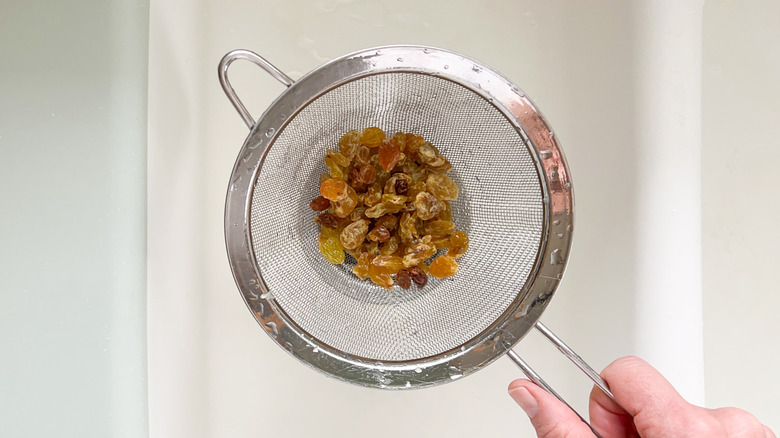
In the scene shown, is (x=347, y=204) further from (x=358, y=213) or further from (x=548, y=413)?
(x=548, y=413)

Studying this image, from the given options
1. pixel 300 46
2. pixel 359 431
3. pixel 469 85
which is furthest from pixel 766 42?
pixel 359 431

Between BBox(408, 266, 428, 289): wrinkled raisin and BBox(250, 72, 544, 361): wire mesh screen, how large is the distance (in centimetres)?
3

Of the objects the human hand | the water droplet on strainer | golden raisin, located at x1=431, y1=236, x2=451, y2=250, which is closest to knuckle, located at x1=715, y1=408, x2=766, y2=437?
the human hand

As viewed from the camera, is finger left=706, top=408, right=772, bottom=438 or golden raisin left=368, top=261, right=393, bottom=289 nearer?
finger left=706, top=408, right=772, bottom=438

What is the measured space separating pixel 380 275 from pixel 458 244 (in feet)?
0.34

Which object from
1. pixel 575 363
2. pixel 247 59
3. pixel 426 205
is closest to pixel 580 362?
pixel 575 363

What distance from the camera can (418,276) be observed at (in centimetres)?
62

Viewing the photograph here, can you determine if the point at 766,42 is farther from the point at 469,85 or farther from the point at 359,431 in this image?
the point at 359,431

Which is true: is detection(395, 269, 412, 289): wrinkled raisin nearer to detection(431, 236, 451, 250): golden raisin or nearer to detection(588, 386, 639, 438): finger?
detection(431, 236, 451, 250): golden raisin

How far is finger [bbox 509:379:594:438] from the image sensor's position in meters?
0.49

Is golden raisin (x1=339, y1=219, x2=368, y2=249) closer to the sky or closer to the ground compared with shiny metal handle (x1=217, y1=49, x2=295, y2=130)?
closer to the ground

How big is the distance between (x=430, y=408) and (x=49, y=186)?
582 millimetres

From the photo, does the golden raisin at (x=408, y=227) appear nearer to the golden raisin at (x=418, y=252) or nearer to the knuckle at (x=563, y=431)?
the golden raisin at (x=418, y=252)

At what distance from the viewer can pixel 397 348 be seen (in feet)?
2.04
